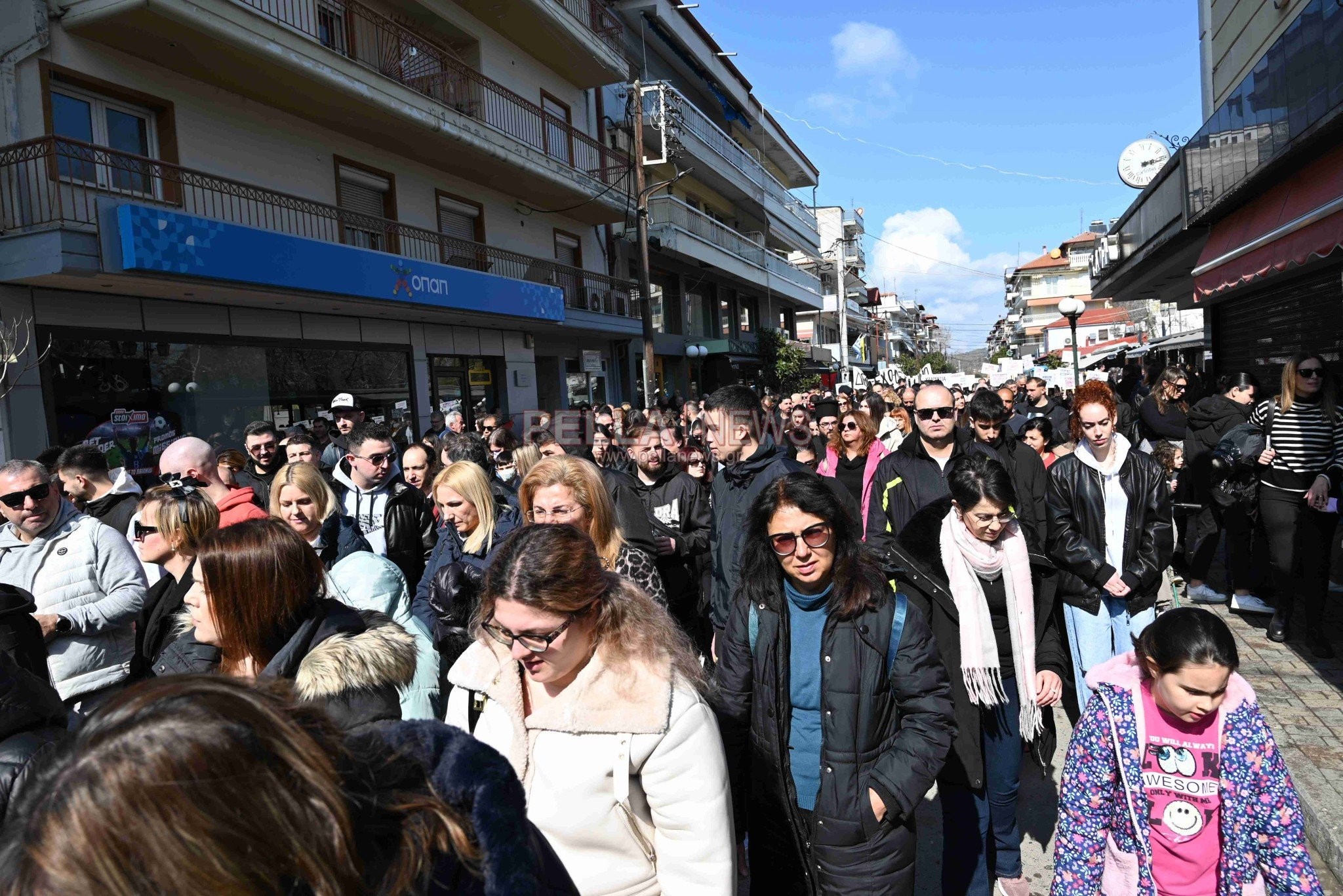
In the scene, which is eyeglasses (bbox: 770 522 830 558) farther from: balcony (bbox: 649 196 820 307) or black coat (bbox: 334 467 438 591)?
balcony (bbox: 649 196 820 307)

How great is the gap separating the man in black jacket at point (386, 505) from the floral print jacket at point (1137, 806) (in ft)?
13.8

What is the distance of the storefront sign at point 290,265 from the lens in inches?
364

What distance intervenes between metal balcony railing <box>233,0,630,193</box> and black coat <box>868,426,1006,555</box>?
35.1 ft

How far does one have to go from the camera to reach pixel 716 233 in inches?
1119

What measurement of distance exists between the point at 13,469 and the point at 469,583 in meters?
2.40

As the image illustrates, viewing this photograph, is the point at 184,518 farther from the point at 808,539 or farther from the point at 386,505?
the point at 808,539

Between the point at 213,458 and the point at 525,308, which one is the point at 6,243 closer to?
the point at 213,458

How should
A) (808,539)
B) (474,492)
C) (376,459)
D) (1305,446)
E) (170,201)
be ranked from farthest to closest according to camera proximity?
(170,201), (1305,446), (376,459), (474,492), (808,539)

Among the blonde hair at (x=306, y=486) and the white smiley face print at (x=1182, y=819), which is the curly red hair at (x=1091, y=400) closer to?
the white smiley face print at (x=1182, y=819)

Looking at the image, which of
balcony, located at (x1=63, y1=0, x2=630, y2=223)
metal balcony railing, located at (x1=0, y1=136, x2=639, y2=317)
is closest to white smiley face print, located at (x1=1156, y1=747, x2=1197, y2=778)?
metal balcony railing, located at (x1=0, y1=136, x2=639, y2=317)

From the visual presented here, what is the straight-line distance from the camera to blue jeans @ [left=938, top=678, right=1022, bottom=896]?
133 inches

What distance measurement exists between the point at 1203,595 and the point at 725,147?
2573 centimetres

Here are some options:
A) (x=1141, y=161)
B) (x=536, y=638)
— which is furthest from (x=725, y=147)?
(x=536, y=638)

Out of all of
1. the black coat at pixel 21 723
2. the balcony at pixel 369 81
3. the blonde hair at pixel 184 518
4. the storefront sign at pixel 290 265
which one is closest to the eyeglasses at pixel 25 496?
the blonde hair at pixel 184 518
